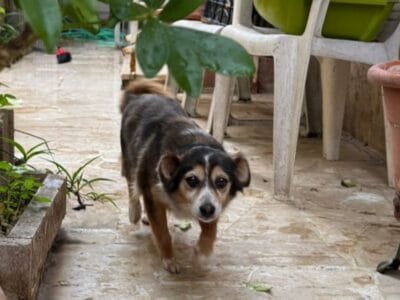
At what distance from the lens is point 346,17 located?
287cm

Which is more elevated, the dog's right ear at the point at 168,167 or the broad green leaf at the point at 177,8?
the broad green leaf at the point at 177,8

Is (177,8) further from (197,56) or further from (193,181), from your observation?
(193,181)

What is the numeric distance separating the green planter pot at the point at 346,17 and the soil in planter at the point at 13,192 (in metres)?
1.30

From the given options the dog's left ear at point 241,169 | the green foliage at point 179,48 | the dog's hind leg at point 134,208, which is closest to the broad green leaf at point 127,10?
the green foliage at point 179,48

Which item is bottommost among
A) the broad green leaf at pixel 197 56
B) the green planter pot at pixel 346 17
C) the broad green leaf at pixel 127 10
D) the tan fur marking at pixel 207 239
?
the tan fur marking at pixel 207 239

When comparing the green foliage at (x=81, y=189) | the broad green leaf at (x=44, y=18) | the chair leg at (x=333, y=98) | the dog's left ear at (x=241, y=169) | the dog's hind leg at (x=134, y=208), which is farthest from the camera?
the chair leg at (x=333, y=98)

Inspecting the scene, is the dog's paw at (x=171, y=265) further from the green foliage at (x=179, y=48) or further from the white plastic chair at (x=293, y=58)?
the green foliage at (x=179, y=48)

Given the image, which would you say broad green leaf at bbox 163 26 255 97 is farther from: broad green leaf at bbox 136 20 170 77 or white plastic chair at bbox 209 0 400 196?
white plastic chair at bbox 209 0 400 196

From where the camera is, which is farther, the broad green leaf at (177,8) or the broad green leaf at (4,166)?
the broad green leaf at (4,166)

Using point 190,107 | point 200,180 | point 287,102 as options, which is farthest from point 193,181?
point 190,107

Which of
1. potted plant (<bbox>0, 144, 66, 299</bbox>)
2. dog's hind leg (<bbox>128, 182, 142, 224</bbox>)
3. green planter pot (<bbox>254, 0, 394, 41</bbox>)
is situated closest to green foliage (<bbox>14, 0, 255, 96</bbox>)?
potted plant (<bbox>0, 144, 66, 299</bbox>)

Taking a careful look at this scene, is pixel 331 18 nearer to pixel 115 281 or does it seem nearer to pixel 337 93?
pixel 337 93

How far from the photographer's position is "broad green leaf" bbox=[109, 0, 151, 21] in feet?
2.10

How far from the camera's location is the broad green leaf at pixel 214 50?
2.01ft
